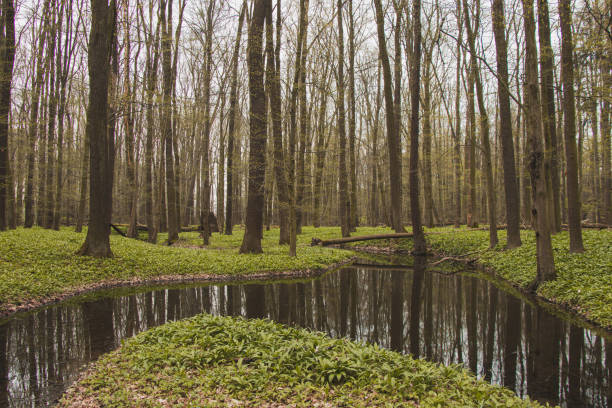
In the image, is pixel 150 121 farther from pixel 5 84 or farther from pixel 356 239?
pixel 356 239

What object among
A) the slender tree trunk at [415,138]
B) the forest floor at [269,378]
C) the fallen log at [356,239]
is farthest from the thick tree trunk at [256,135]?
the forest floor at [269,378]

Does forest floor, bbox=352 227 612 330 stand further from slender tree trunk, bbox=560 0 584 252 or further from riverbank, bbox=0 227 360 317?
riverbank, bbox=0 227 360 317

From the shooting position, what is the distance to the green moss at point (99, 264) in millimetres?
9375

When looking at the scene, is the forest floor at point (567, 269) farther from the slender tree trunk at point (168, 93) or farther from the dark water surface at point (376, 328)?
the slender tree trunk at point (168, 93)

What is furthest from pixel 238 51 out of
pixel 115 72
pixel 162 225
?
pixel 162 225

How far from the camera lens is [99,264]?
39.0 ft

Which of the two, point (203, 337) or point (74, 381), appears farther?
point (203, 337)

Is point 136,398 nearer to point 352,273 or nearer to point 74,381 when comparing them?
point 74,381

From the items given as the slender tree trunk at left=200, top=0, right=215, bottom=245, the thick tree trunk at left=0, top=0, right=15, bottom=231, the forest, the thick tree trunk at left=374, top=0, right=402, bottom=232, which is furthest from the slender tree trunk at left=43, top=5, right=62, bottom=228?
the thick tree trunk at left=374, top=0, right=402, bottom=232

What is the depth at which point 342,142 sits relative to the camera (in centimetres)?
2394

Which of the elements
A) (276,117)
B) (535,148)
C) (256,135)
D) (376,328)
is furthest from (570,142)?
(256,135)

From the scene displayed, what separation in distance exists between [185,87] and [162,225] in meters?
13.0

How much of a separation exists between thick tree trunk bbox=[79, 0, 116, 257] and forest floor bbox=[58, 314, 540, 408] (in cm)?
783

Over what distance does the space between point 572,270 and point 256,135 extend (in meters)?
11.8
